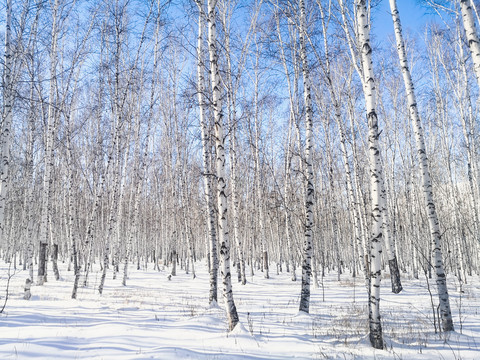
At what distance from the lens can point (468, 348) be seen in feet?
15.7

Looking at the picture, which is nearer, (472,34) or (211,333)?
(472,34)

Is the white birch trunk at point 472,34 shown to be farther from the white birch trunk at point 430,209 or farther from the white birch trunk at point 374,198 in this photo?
the white birch trunk at point 430,209

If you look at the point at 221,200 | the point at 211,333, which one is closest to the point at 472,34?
the point at 221,200

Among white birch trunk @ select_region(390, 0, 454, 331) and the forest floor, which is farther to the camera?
white birch trunk @ select_region(390, 0, 454, 331)

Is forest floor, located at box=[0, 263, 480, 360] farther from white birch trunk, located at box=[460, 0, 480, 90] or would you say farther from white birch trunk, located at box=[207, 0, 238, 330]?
white birch trunk, located at box=[460, 0, 480, 90]

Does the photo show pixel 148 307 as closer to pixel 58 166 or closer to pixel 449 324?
pixel 449 324

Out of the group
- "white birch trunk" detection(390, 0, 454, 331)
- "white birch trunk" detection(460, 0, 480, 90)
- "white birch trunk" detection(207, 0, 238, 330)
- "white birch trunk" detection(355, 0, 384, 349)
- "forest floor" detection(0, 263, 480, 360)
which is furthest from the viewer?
"white birch trunk" detection(390, 0, 454, 331)

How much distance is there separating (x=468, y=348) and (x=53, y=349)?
21.7 ft

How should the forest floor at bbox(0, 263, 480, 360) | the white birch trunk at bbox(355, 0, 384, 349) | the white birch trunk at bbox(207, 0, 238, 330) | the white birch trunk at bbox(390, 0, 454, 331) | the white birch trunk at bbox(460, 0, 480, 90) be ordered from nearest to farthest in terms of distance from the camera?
the forest floor at bbox(0, 263, 480, 360)
the white birch trunk at bbox(355, 0, 384, 349)
the white birch trunk at bbox(460, 0, 480, 90)
the white birch trunk at bbox(207, 0, 238, 330)
the white birch trunk at bbox(390, 0, 454, 331)

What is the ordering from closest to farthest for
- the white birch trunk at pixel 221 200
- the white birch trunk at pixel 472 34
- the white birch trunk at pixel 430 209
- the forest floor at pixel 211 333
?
the forest floor at pixel 211 333 → the white birch trunk at pixel 472 34 → the white birch trunk at pixel 221 200 → the white birch trunk at pixel 430 209

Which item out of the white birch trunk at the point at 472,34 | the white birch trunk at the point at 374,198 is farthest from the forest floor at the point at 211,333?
the white birch trunk at the point at 472,34

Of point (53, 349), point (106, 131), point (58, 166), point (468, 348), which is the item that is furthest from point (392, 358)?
point (58, 166)

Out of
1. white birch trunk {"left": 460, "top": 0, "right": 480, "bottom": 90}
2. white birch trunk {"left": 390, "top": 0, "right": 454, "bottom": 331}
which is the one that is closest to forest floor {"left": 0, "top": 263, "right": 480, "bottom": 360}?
white birch trunk {"left": 390, "top": 0, "right": 454, "bottom": 331}

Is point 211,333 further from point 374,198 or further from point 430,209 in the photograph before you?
point 430,209
